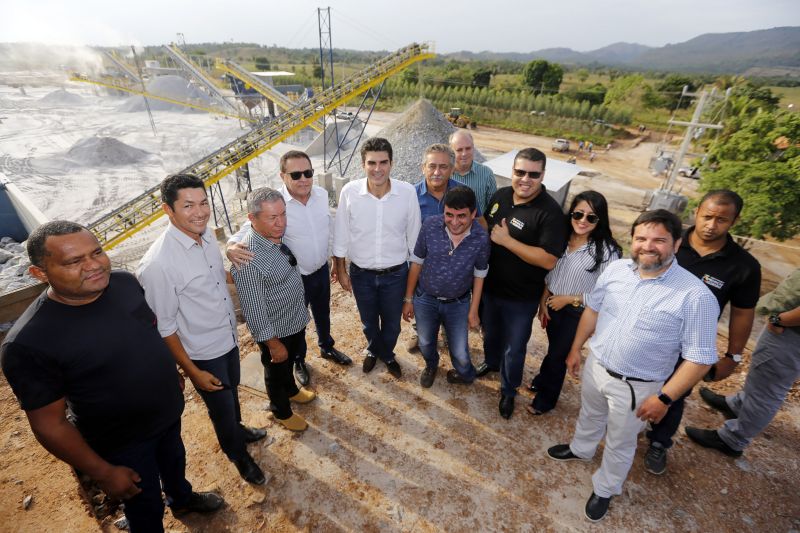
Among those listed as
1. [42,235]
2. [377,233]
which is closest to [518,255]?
[377,233]

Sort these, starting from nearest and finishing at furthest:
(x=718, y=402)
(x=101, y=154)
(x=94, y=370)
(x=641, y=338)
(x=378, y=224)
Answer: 1. (x=94, y=370)
2. (x=641, y=338)
3. (x=378, y=224)
4. (x=718, y=402)
5. (x=101, y=154)

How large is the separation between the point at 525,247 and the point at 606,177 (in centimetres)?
2364

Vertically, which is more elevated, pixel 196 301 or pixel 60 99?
pixel 196 301

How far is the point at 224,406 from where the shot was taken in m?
3.10

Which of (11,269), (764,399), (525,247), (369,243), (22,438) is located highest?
(525,247)

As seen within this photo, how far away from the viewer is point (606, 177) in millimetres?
22859

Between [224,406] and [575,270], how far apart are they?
3521 mm

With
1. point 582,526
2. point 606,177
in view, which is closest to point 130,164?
point 582,526

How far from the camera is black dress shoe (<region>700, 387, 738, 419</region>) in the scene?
14.0ft

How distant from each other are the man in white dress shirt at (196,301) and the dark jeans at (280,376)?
329 millimetres

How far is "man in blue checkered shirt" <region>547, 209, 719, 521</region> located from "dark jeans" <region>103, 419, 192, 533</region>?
3.57m

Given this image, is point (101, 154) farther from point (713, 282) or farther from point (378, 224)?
point (713, 282)

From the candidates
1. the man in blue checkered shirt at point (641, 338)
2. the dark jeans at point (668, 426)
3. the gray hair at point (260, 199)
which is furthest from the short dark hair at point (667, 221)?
the gray hair at point (260, 199)

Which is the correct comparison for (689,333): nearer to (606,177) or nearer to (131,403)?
(131,403)
